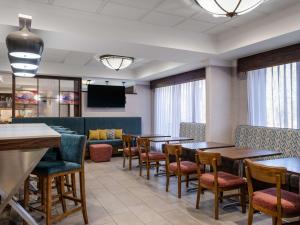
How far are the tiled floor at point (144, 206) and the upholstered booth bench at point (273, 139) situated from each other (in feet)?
3.81

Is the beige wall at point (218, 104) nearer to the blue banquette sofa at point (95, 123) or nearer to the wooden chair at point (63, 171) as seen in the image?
the blue banquette sofa at point (95, 123)

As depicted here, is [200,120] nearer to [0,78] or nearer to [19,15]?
[19,15]

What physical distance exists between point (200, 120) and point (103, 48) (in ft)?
10.4

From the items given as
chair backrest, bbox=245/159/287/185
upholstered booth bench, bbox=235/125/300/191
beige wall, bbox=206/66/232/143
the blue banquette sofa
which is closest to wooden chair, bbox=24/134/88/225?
chair backrest, bbox=245/159/287/185

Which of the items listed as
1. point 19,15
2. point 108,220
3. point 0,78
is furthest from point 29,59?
point 0,78

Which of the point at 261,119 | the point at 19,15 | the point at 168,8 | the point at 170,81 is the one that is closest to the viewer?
the point at 19,15

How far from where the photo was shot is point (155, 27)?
4.07 metres

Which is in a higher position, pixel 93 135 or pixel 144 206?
pixel 93 135

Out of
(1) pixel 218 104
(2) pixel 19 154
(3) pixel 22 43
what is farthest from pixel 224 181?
(3) pixel 22 43

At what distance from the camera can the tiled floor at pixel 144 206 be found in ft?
9.41

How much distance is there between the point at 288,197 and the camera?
2320mm

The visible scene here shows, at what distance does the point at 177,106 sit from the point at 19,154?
5591 millimetres

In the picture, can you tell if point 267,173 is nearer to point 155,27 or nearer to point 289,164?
point 289,164

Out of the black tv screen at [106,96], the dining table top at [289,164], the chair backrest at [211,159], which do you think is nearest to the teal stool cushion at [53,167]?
the chair backrest at [211,159]
